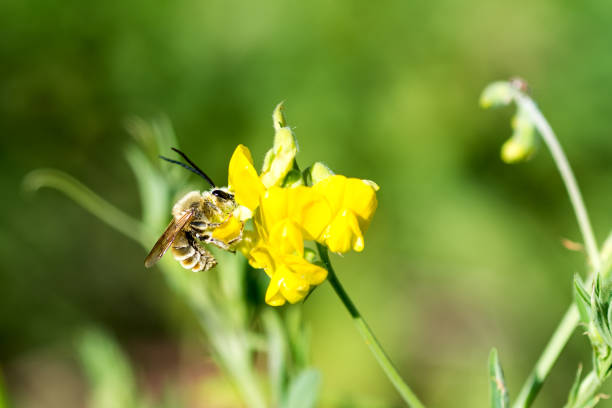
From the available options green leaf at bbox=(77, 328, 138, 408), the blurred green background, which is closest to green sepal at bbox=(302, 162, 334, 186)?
green leaf at bbox=(77, 328, 138, 408)

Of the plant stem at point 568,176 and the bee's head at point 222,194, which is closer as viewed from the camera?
the plant stem at point 568,176

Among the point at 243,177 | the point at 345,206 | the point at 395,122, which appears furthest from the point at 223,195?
the point at 395,122

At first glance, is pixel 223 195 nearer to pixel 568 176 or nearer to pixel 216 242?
pixel 216 242

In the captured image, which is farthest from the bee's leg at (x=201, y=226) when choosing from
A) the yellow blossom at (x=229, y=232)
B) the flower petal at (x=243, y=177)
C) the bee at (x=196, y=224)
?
the flower petal at (x=243, y=177)

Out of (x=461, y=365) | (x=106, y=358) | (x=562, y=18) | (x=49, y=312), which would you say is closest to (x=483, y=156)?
(x=562, y=18)

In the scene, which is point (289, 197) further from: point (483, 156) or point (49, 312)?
point (49, 312)

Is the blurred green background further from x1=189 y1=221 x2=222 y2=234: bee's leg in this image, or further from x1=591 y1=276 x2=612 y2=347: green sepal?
x1=591 y1=276 x2=612 y2=347: green sepal

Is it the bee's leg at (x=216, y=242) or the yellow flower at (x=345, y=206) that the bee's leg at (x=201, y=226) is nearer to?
the bee's leg at (x=216, y=242)
